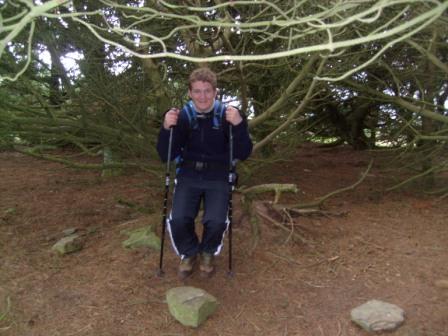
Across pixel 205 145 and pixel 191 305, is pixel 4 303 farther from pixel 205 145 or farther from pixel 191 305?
pixel 205 145

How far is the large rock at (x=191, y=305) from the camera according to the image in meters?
3.46

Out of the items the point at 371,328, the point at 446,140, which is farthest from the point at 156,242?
the point at 446,140

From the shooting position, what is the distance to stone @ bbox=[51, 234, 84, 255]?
4586mm

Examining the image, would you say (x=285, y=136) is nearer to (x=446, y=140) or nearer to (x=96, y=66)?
(x=446, y=140)

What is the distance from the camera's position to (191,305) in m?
3.48

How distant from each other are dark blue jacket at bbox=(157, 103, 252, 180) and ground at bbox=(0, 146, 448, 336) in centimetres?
85

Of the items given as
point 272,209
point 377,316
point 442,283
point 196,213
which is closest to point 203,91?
point 196,213

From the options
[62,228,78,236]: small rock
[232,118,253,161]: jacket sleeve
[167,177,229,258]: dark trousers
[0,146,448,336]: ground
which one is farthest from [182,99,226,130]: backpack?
[62,228,78,236]: small rock

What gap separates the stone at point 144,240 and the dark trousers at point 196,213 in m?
0.54

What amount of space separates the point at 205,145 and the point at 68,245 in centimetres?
177

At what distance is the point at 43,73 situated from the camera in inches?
195

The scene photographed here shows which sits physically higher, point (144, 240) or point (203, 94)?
point (203, 94)

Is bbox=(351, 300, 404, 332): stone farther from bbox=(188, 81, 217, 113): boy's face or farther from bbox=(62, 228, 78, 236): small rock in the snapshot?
bbox=(62, 228, 78, 236): small rock

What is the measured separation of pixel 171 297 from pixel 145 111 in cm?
207
